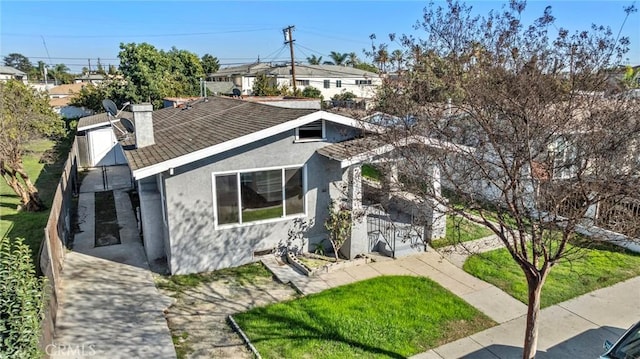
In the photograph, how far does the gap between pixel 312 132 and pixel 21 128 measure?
14.1 m

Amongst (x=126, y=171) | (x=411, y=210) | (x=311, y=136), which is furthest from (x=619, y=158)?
(x=126, y=171)

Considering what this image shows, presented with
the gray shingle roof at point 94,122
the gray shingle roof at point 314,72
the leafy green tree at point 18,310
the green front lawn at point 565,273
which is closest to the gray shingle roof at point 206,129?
the leafy green tree at point 18,310

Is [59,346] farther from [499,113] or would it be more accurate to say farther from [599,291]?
[599,291]

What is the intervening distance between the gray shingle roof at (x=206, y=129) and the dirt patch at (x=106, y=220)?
9.95 ft

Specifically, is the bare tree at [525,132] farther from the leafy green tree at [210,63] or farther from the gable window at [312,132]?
the leafy green tree at [210,63]

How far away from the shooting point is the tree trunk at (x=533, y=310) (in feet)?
22.0

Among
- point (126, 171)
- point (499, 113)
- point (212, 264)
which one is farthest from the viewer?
point (126, 171)

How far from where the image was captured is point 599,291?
34.2 ft

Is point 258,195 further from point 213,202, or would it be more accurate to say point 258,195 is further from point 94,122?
point 94,122

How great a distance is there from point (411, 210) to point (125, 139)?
1044 cm

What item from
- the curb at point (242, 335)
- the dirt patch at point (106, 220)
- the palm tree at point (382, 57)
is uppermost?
the palm tree at point (382, 57)

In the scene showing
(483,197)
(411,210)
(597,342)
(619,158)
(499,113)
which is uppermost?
(499,113)

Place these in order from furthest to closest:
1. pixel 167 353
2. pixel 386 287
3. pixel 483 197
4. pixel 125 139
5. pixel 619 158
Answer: pixel 125 139 < pixel 386 287 < pixel 167 353 < pixel 483 197 < pixel 619 158

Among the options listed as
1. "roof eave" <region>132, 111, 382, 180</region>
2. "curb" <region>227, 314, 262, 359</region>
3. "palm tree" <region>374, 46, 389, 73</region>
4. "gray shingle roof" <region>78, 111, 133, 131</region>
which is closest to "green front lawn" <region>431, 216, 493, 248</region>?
"roof eave" <region>132, 111, 382, 180</region>
